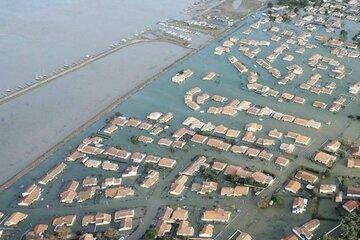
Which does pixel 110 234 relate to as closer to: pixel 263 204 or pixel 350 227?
pixel 263 204

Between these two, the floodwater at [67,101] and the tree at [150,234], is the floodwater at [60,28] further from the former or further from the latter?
the tree at [150,234]

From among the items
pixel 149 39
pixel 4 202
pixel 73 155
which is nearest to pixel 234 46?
pixel 149 39

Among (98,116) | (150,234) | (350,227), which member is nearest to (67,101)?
(98,116)

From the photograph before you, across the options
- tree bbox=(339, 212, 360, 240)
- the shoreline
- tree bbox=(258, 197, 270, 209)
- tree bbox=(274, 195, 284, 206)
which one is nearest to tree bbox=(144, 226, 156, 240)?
tree bbox=(258, 197, 270, 209)

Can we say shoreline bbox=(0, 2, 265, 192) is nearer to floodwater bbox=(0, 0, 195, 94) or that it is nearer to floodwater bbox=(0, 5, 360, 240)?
floodwater bbox=(0, 5, 360, 240)

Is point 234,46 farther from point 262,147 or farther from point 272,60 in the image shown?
point 262,147

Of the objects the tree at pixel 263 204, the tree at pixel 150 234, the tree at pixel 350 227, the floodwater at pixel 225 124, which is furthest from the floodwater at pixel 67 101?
the tree at pixel 350 227

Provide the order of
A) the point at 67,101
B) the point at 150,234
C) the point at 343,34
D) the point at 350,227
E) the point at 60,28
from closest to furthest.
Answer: the point at 350,227 < the point at 150,234 < the point at 67,101 < the point at 343,34 < the point at 60,28
